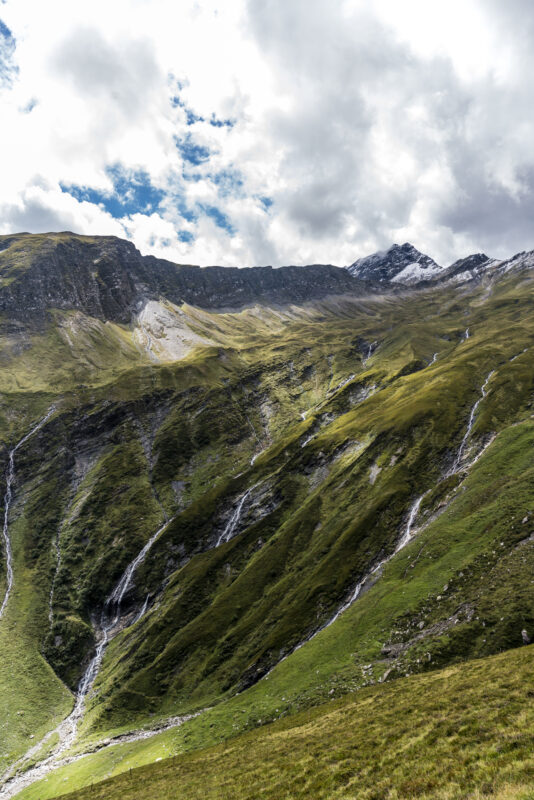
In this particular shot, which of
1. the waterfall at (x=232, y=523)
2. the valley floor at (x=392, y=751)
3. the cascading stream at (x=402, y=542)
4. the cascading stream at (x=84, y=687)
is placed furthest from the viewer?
the waterfall at (x=232, y=523)

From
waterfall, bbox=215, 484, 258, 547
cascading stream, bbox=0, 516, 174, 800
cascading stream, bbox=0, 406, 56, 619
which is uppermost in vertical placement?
cascading stream, bbox=0, 406, 56, 619

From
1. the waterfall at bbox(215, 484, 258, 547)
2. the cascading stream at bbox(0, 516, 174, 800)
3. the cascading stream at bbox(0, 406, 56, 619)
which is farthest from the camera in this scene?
the waterfall at bbox(215, 484, 258, 547)

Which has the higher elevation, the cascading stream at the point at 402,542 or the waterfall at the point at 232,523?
the waterfall at the point at 232,523

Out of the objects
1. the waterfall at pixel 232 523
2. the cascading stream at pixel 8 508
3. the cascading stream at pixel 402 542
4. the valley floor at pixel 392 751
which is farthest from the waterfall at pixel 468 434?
the cascading stream at pixel 8 508

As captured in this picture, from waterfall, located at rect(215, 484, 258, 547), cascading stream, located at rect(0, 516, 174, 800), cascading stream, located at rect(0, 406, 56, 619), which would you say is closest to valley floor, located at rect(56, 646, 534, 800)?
cascading stream, located at rect(0, 516, 174, 800)

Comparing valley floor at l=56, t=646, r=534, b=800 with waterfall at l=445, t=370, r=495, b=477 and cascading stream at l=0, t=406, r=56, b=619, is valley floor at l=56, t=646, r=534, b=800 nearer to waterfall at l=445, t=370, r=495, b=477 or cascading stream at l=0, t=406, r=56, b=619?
waterfall at l=445, t=370, r=495, b=477

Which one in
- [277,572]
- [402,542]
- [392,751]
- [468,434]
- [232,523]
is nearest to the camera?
[392,751]

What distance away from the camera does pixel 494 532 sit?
221 ft

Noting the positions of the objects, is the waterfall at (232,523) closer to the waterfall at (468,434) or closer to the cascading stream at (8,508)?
the cascading stream at (8,508)

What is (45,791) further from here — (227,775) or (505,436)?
(505,436)

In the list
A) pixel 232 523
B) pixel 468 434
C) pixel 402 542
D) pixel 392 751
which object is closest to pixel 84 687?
pixel 232 523

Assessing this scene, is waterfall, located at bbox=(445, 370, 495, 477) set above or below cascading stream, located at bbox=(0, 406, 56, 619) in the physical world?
below

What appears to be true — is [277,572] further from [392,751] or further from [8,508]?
[8,508]

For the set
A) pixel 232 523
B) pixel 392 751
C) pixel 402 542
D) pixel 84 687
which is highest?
pixel 232 523
